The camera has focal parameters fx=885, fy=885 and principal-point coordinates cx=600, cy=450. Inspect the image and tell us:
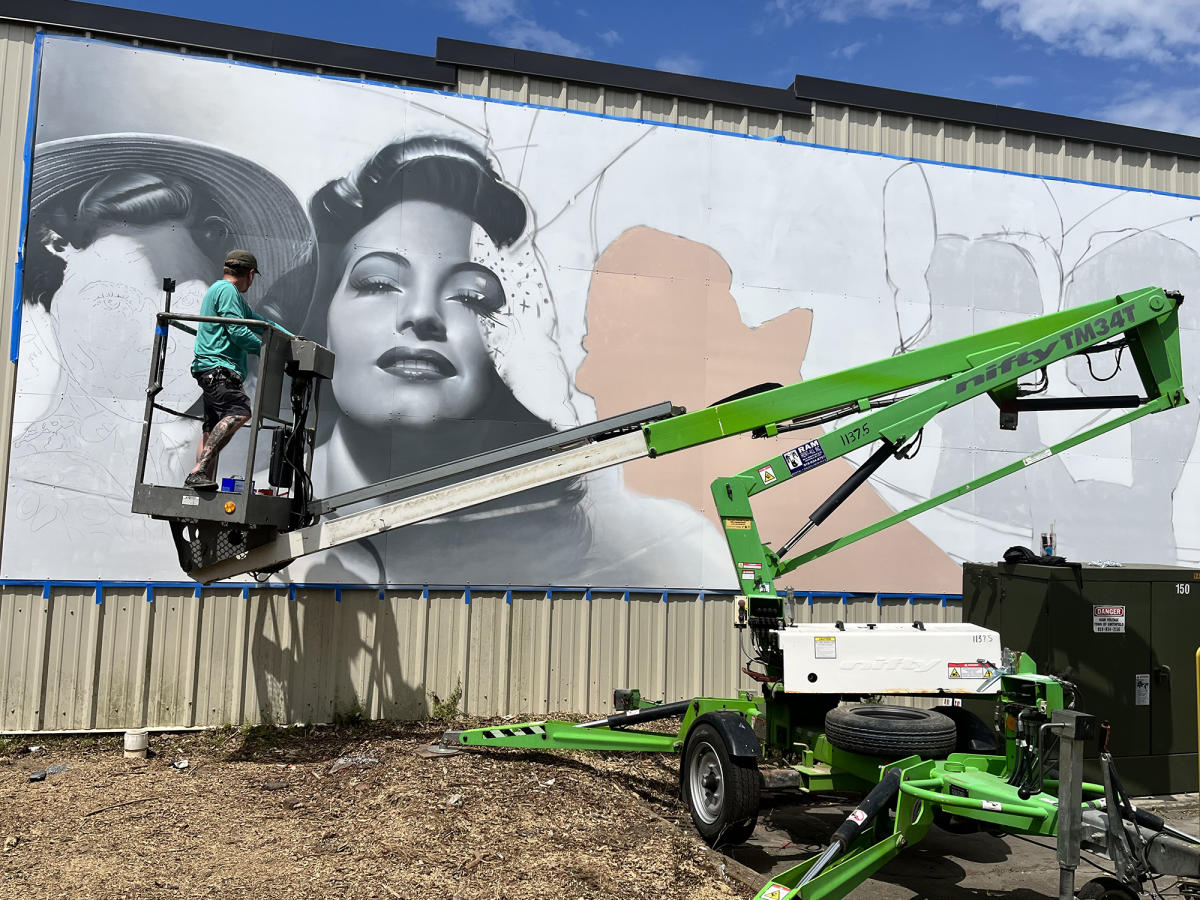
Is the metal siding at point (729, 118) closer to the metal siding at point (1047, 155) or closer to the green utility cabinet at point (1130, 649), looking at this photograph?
the metal siding at point (1047, 155)

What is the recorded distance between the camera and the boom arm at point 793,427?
665cm

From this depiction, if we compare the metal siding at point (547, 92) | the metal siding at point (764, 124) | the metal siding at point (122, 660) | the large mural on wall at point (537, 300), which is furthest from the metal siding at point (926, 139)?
the metal siding at point (122, 660)

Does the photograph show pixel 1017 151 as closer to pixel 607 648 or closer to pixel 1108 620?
pixel 1108 620

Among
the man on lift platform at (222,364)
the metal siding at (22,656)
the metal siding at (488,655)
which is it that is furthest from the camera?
the metal siding at (488,655)

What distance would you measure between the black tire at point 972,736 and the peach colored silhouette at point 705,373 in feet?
11.2

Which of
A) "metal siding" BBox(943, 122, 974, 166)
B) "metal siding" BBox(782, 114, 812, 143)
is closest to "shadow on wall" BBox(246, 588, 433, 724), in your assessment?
"metal siding" BBox(782, 114, 812, 143)

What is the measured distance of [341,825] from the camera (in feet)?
19.2

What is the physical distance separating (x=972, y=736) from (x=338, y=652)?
5695mm

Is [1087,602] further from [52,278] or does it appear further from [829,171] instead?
[52,278]

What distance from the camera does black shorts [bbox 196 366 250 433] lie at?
6531 millimetres

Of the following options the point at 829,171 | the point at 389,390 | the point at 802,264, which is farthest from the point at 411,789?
the point at 829,171

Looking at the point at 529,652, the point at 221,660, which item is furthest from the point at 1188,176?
the point at 221,660

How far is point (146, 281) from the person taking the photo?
8.34 meters

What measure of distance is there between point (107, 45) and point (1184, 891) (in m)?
10.4
